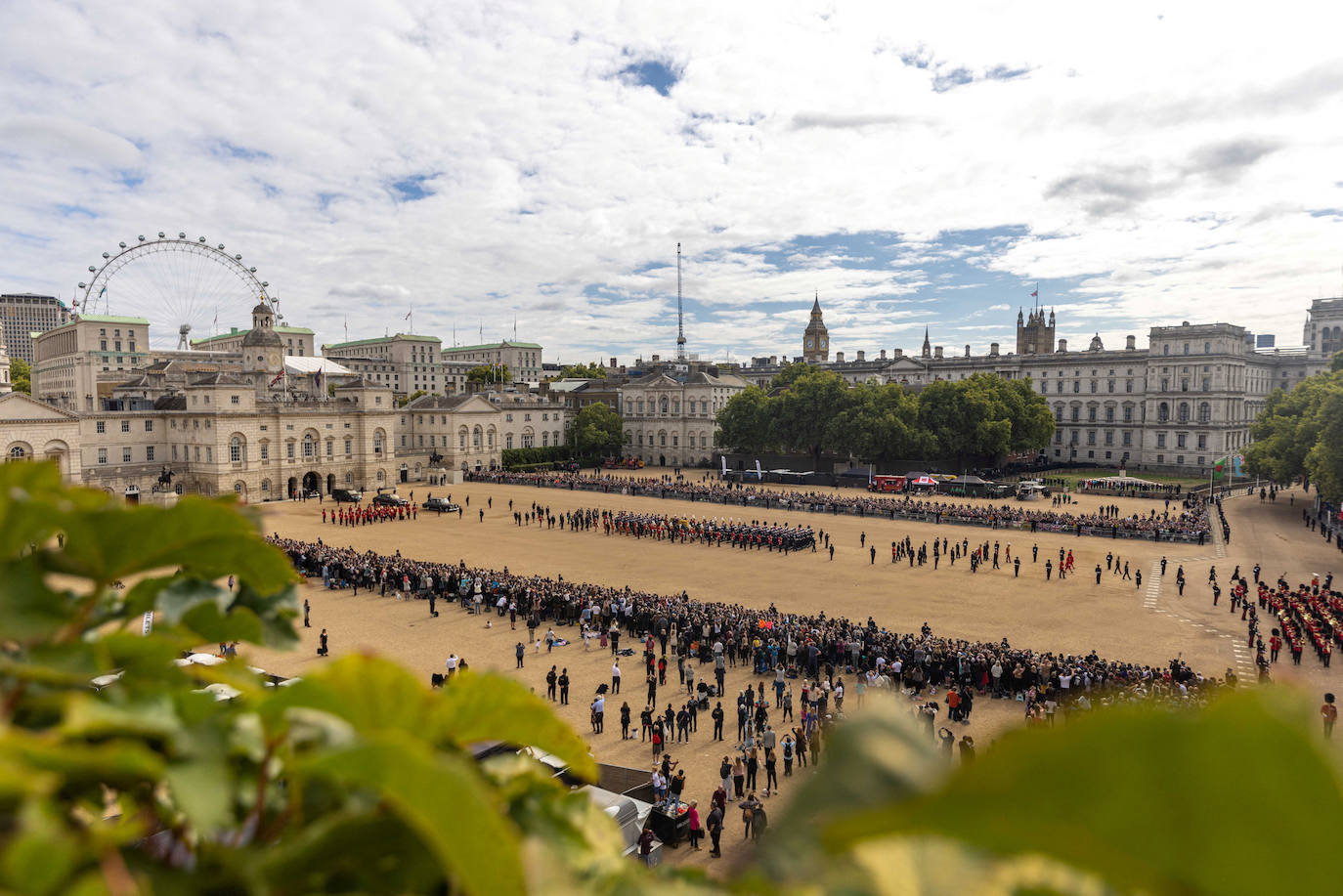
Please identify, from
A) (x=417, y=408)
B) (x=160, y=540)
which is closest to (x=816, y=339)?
(x=417, y=408)

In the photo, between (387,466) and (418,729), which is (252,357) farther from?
(418,729)

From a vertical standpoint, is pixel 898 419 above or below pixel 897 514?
A: above

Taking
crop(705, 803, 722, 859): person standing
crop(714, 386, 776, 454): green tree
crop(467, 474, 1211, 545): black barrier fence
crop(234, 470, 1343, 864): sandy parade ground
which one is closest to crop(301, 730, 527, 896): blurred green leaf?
crop(705, 803, 722, 859): person standing

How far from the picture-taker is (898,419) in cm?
6600

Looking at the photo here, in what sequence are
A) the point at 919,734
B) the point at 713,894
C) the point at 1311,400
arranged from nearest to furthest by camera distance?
the point at 919,734
the point at 713,894
the point at 1311,400

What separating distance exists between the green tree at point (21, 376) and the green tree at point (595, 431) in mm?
70538

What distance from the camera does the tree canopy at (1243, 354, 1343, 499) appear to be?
134ft

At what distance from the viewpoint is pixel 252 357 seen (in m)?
76.4

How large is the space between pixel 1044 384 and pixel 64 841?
334 ft

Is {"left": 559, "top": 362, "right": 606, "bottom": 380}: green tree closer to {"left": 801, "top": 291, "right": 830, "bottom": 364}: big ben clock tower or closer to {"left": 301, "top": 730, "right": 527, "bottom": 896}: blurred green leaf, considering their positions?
{"left": 801, "top": 291, "right": 830, "bottom": 364}: big ben clock tower

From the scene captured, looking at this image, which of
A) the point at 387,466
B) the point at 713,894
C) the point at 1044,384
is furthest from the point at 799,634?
the point at 1044,384

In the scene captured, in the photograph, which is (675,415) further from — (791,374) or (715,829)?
(715,829)

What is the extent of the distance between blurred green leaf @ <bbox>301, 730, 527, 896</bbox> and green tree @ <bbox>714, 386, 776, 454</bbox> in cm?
7354

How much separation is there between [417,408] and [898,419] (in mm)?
47266
